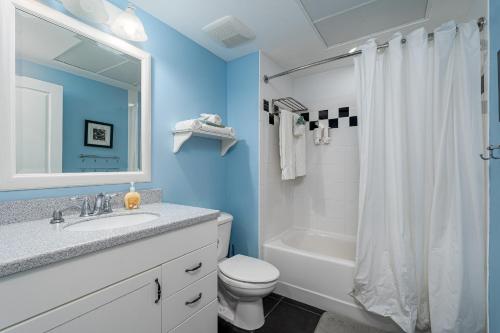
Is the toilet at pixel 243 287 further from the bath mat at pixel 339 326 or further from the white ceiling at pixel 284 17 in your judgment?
the white ceiling at pixel 284 17

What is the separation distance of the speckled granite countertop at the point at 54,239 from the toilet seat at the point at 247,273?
2.02ft

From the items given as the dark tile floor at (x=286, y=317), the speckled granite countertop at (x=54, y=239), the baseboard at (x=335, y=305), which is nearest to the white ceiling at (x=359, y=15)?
the speckled granite countertop at (x=54, y=239)

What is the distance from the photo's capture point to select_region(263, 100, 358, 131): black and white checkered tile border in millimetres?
2299

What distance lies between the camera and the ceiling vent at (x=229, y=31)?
161 centimetres

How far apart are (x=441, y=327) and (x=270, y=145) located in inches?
66.9

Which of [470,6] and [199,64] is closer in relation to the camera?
[470,6]

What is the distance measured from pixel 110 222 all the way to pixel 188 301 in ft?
1.91

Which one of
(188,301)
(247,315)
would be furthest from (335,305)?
(188,301)

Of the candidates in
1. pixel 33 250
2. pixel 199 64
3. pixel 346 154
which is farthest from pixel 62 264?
pixel 346 154

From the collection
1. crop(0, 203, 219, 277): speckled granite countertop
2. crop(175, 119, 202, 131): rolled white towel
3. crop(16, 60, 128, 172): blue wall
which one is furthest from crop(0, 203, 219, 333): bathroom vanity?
crop(175, 119, 202, 131): rolled white towel

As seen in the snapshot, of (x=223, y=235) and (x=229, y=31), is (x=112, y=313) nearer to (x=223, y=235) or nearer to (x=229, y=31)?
(x=223, y=235)

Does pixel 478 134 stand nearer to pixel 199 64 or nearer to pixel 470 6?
pixel 470 6

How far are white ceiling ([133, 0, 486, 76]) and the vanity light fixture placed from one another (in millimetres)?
208

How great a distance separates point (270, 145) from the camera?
2199 millimetres
